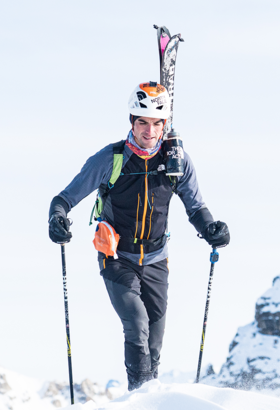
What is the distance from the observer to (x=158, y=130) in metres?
6.29

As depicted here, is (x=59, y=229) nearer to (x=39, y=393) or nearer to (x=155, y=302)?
(x=155, y=302)

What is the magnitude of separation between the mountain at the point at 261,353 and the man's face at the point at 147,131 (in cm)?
14691

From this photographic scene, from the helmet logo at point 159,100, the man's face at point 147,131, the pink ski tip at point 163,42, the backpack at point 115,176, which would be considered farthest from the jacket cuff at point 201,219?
the pink ski tip at point 163,42

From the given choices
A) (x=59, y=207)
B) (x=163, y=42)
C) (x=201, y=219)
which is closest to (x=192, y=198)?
(x=201, y=219)

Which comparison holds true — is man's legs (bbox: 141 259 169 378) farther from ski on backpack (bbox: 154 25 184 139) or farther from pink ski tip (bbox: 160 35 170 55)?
pink ski tip (bbox: 160 35 170 55)

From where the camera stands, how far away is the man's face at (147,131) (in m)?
6.18

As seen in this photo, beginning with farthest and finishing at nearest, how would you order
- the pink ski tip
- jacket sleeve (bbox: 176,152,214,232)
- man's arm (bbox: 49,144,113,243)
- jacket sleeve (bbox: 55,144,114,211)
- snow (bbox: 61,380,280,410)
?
the pink ski tip < jacket sleeve (bbox: 176,152,214,232) < jacket sleeve (bbox: 55,144,114,211) < man's arm (bbox: 49,144,113,243) < snow (bbox: 61,380,280,410)

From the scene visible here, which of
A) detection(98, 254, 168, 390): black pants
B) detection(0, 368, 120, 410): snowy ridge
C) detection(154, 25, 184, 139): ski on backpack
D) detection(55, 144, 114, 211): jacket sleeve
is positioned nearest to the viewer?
detection(98, 254, 168, 390): black pants

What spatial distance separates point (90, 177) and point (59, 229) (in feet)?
2.46

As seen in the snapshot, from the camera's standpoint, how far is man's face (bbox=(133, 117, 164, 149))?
6184 mm

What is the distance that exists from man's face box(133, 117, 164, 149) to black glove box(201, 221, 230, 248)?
130 centimetres

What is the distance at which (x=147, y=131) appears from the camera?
6.20 metres

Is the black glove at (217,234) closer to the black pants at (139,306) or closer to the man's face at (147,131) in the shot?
the black pants at (139,306)

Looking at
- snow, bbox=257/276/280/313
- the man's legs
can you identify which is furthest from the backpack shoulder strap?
snow, bbox=257/276/280/313
